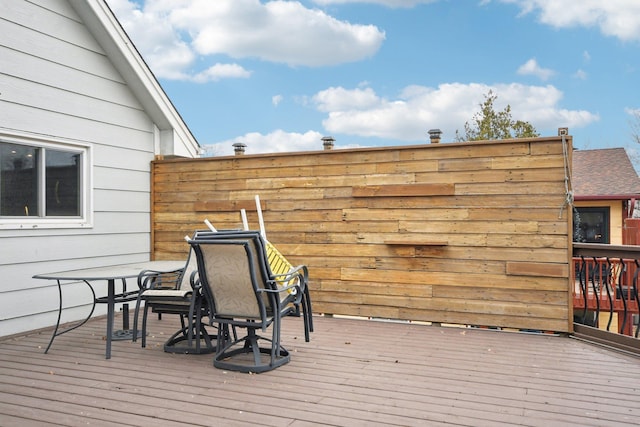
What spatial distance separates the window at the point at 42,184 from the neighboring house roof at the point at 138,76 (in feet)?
3.41

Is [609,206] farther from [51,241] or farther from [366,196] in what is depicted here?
[51,241]

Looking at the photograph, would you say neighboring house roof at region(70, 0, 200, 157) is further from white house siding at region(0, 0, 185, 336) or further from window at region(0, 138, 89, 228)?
window at region(0, 138, 89, 228)

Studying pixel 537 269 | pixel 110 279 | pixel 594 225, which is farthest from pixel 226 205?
pixel 594 225

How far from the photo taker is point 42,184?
548 centimetres

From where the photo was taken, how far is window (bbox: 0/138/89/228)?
5145 mm

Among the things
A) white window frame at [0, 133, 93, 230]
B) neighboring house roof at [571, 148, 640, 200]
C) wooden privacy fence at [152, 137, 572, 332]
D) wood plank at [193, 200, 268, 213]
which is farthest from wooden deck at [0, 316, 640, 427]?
neighboring house roof at [571, 148, 640, 200]

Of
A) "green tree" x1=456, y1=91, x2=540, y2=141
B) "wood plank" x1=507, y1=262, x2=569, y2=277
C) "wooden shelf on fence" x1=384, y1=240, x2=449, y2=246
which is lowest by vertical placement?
"wood plank" x1=507, y1=262, x2=569, y2=277

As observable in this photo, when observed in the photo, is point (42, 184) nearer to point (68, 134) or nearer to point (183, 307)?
point (68, 134)

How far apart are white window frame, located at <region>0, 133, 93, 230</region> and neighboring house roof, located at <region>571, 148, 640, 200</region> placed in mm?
11101

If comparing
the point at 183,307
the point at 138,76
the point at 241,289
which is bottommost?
the point at 183,307

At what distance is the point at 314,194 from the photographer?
617cm

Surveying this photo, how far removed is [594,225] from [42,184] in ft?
41.2

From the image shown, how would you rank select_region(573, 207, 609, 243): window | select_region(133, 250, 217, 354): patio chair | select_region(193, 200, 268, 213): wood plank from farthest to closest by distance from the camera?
select_region(573, 207, 609, 243): window
select_region(193, 200, 268, 213): wood plank
select_region(133, 250, 217, 354): patio chair

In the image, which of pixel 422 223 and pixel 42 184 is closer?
pixel 42 184
